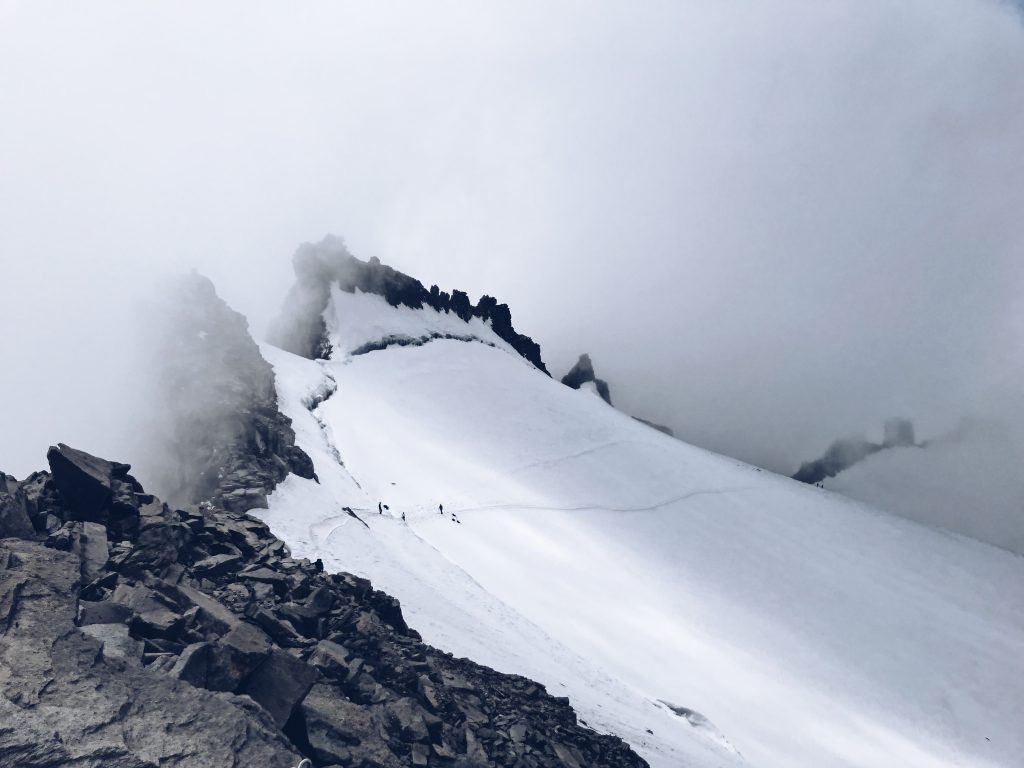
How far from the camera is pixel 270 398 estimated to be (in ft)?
141

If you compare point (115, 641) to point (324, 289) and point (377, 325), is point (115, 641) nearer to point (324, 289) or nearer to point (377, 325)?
point (377, 325)

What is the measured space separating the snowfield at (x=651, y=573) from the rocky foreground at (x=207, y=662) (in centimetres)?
507

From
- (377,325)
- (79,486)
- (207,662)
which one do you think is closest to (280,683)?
(207,662)

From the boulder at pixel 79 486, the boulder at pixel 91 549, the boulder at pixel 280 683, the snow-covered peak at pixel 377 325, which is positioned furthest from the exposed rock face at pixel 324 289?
the boulder at pixel 280 683

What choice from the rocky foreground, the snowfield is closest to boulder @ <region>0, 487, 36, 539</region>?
the rocky foreground

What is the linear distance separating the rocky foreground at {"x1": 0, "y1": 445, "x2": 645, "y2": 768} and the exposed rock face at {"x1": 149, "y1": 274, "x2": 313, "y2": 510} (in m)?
10.6

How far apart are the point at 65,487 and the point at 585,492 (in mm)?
40808

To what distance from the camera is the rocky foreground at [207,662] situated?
10.9 m

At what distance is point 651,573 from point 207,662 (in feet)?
113

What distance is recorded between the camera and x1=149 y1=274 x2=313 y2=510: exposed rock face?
3148 cm

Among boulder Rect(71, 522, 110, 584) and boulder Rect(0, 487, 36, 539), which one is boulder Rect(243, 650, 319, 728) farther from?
boulder Rect(0, 487, 36, 539)

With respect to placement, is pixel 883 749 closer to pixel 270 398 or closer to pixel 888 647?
pixel 888 647

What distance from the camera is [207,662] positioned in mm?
→ 12992

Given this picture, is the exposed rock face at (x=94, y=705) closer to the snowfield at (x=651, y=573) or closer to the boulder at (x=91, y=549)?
the boulder at (x=91, y=549)
